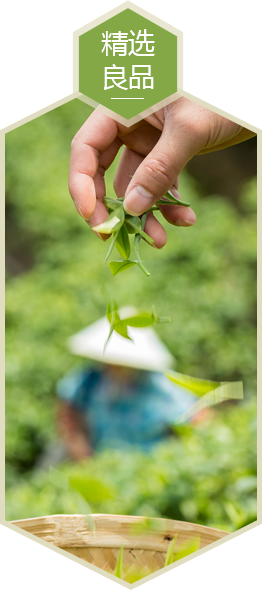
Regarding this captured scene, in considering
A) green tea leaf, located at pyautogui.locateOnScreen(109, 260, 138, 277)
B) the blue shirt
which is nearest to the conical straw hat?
the blue shirt

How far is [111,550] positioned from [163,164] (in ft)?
1.73

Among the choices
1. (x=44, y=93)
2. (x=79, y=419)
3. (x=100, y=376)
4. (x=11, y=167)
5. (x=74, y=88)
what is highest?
(x=44, y=93)

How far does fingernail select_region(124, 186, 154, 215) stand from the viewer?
0.60m

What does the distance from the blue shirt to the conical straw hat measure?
0.34ft

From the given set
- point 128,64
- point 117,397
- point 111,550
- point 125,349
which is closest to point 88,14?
point 128,64

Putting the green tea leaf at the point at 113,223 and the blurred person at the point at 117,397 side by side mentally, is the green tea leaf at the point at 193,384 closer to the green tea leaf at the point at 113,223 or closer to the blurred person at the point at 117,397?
the green tea leaf at the point at 113,223

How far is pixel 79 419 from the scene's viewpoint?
2.49 meters

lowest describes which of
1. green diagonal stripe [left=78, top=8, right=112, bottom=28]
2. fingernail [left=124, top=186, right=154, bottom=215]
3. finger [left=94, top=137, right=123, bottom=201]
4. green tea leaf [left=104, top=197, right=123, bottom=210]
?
fingernail [left=124, top=186, right=154, bottom=215]

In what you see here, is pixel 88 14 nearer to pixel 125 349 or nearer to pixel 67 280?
pixel 125 349

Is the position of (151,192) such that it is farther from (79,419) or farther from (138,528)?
(79,419)

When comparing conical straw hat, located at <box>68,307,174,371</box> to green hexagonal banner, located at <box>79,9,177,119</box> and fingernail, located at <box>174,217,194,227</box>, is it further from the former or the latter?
green hexagonal banner, located at <box>79,9,177,119</box>

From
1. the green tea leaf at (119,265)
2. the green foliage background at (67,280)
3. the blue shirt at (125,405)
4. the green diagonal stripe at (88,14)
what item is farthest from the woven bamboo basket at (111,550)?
the green foliage background at (67,280)

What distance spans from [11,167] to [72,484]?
3167mm
